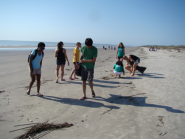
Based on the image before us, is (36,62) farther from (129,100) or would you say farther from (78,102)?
(129,100)

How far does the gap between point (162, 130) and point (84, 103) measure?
216 centimetres

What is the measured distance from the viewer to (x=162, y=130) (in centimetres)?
277

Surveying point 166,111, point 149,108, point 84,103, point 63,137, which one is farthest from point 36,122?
point 166,111

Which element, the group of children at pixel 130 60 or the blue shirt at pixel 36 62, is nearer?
the blue shirt at pixel 36 62

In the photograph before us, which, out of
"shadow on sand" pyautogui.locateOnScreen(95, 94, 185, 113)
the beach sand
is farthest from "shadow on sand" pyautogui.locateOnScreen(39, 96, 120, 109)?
"shadow on sand" pyautogui.locateOnScreen(95, 94, 185, 113)

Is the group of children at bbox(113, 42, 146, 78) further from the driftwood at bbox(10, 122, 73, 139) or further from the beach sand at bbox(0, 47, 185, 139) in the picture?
the driftwood at bbox(10, 122, 73, 139)

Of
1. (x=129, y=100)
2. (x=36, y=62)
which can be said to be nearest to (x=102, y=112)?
(x=129, y=100)

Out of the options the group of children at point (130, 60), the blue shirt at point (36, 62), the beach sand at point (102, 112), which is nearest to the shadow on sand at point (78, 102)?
the beach sand at point (102, 112)

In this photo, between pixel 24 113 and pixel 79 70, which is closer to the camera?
pixel 24 113

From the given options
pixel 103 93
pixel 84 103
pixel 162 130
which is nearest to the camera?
pixel 162 130

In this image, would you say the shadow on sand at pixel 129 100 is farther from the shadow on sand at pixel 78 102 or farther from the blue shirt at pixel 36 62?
the blue shirt at pixel 36 62

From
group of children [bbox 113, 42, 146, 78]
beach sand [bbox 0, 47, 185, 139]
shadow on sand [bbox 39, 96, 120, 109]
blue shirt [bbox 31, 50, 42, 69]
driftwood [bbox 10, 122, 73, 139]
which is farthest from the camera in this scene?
group of children [bbox 113, 42, 146, 78]

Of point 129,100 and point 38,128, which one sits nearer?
point 38,128

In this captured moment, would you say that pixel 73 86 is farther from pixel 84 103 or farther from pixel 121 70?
pixel 121 70
